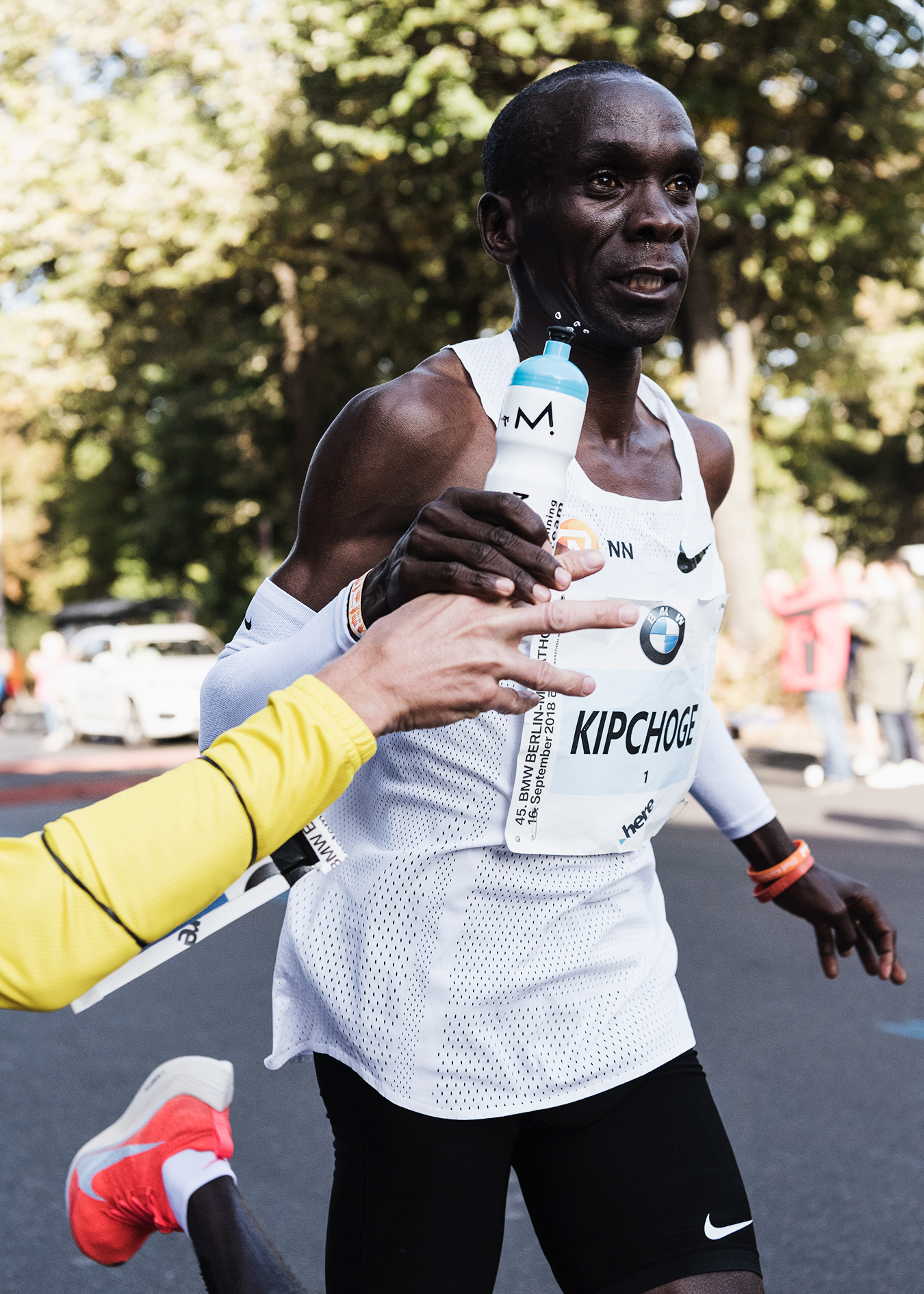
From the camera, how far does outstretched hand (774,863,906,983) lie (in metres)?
2.37

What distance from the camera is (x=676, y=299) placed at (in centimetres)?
190

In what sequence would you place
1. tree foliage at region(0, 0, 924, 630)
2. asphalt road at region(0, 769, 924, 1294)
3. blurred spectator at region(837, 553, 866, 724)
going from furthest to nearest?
tree foliage at region(0, 0, 924, 630)
blurred spectator at region(837, 553, 866, 724)
asphalt road at region(0, 769, 924, 1294)

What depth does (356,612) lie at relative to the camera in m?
1.51

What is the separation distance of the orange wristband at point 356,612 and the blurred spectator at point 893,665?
9.62 meters

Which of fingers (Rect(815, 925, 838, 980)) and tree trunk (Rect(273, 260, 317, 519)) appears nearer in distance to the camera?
fingers (Rect(815, 925, 838, 980))

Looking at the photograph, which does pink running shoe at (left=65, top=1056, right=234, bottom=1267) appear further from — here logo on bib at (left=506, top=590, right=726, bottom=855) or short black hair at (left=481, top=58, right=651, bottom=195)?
short black hair at (left=481, top=58, right=651, bottom=195)

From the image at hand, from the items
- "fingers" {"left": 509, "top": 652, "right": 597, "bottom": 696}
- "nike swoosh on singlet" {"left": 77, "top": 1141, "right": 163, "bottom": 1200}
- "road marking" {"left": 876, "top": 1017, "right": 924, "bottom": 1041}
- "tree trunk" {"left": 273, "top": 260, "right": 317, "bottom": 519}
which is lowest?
"tree trunk" {"left": 273, "top": 260, "right": 317, "bottom": 519}

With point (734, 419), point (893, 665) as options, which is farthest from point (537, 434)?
point (734, 419)

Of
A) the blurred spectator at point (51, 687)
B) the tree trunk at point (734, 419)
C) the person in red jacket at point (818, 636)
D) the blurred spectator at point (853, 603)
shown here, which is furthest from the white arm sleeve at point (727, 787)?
the blurred spectator at point (51, 687)

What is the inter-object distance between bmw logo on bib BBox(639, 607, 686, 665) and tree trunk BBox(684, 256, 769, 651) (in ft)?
45.6

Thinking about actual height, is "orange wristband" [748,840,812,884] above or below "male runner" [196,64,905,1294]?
below

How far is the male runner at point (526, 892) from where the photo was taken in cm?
176

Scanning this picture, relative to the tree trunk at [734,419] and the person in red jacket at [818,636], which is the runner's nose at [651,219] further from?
the tree trunk at [734,419]

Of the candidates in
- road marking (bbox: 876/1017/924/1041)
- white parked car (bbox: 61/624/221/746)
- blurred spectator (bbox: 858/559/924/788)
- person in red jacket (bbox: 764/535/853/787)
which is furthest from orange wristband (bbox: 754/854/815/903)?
white parked car (bbox: 61/624/221/746)
